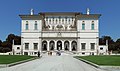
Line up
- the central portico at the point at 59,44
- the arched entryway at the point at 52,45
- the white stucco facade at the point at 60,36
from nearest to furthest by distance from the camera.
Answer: the white stucco facade at the point at 60,36 < the central portico at the point at 59,44 < the arched entryway at the point at 52,45

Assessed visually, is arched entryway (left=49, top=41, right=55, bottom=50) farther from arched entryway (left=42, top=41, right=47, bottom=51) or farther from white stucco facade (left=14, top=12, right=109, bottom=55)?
arched entryway (left=42, top=41, right=47, bottom=51)

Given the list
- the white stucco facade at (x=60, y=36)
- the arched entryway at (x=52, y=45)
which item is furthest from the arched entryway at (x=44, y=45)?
the arched entryway at (x=52, y=45)

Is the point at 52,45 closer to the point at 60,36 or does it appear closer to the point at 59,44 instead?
the point at 59,44

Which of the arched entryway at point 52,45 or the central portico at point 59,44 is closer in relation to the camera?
the central portico at point 59,44

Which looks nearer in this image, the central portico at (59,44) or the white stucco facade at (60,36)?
the white stucco facade at (60,36)

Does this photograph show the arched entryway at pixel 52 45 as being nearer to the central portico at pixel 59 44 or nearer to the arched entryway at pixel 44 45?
the central portico at pixel 59 44

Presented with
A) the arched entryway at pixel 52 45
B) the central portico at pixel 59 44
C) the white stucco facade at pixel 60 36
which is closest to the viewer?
the white stucco facade at pixel 60 36

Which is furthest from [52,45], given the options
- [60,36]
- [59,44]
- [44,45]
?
[60,36]

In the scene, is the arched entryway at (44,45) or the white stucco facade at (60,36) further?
the arched entryway at (44,45)

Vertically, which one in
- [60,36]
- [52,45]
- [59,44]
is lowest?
[52,45]

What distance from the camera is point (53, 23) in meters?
114

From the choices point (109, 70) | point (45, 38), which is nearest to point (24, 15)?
point (45, 38)

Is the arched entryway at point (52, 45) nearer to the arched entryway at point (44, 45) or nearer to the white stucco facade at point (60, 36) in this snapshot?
the white stucco facade at point (60, 36)

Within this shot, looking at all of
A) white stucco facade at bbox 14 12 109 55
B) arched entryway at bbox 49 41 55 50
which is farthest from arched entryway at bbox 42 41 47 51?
arched entryway at bbox 49 41 55 50
